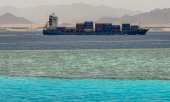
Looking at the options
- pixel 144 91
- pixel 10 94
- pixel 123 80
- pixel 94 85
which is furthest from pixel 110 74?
pixel 10 94

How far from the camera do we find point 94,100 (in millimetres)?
35250

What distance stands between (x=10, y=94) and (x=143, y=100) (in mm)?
11113

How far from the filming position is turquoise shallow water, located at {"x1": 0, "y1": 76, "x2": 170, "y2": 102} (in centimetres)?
3606

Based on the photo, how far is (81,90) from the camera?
132ft

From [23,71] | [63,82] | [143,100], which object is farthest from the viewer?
[23,71]

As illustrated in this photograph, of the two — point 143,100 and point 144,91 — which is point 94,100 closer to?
point 143,100

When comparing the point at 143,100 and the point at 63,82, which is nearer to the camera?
the point at 143,100

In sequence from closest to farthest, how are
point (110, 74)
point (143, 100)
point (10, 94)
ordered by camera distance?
point (143, 100)
point (10, 94)
point (110, 74)

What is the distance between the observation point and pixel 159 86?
42594 millimetres

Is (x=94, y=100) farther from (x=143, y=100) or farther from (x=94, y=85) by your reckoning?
(x=94, y=85)

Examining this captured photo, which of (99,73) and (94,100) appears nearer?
(94,100)

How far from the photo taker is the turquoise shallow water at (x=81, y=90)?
118 ft

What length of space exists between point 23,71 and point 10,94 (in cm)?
1931

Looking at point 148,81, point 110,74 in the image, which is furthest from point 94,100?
point 110,74
